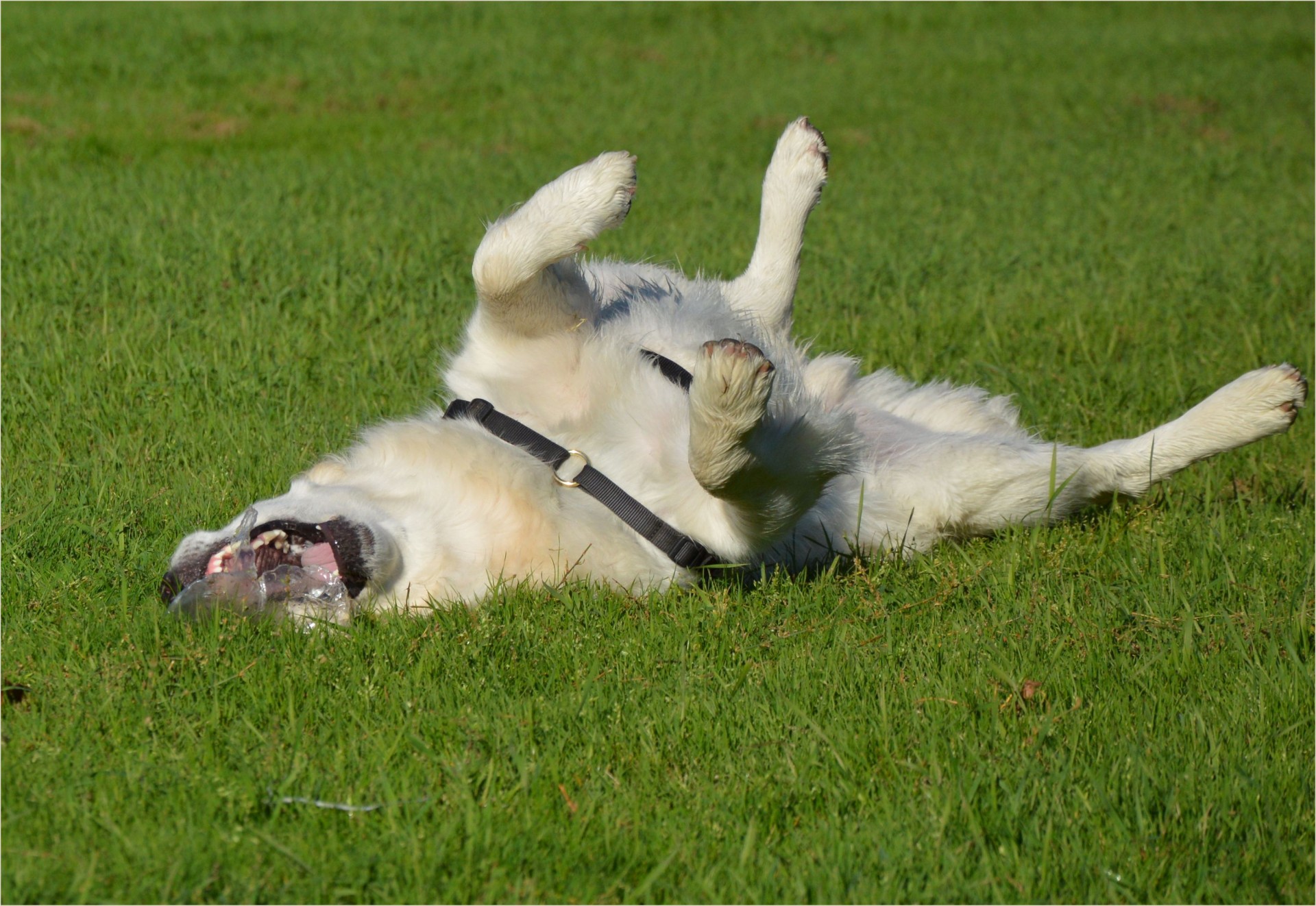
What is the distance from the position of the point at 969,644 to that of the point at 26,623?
2423 mm

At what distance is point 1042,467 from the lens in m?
4.12

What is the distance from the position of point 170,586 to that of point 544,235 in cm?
147

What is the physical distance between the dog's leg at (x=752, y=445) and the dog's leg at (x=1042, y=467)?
2.22 feet

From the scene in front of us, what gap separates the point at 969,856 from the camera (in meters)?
2.34

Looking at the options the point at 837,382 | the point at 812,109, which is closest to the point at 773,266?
the point at 837,382

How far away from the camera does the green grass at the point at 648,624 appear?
2342mm

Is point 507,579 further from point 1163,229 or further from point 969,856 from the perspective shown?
point 1163,229

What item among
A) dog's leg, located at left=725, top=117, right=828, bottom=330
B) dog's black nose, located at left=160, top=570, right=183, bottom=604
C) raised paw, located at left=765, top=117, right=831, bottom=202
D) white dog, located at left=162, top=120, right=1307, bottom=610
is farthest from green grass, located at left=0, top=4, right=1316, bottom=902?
raised paw, located at left=765, top=117, right=831, bottom=202

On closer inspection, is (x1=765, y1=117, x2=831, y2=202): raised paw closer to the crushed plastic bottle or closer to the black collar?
the black collar

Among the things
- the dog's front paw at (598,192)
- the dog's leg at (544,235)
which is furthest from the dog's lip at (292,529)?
the dog's front paw at (598,192)

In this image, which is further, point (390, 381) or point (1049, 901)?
point (390, 381)

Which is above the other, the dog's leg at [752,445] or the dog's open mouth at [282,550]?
the dog's leg at [752,445]

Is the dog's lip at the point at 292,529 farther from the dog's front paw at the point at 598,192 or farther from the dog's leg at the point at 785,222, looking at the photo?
the dog's leg at the point at 785,222

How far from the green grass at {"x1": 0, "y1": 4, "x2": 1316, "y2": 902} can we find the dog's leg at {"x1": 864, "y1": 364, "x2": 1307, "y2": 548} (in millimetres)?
156
